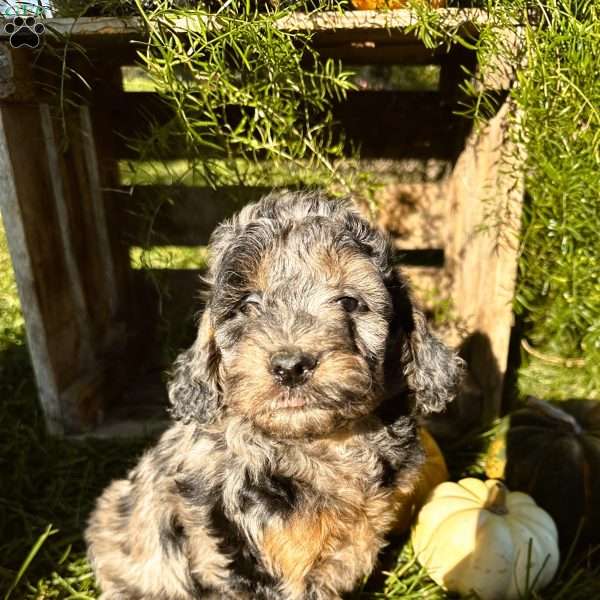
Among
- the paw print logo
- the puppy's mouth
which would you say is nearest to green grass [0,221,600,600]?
the puppy's mouth

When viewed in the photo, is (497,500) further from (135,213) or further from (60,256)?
(60,256)

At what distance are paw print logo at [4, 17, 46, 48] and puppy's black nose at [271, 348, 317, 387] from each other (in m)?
2.09

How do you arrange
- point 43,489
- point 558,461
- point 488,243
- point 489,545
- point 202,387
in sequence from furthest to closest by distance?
point 488,243
point 43,489
point 558,461
point 489,545
point 202,387

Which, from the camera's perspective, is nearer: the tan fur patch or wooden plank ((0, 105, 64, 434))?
the tan fur patch

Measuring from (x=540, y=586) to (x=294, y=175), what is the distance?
2711 millimetres

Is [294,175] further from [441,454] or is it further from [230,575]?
[230,575]

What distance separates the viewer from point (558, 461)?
11.6ft

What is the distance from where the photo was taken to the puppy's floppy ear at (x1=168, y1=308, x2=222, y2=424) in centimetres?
276

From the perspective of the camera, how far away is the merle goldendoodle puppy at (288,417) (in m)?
2.38

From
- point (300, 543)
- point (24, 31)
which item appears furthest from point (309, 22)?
point (300, 543)

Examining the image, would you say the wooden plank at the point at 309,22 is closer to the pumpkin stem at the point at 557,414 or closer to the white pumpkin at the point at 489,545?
the pumpkin stem at the point at 557,414

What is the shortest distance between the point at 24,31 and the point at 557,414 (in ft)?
11.3

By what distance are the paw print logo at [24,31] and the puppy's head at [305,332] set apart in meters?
1.39

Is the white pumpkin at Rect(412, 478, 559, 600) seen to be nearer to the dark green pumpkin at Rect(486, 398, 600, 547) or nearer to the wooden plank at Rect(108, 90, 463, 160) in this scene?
the dark green pumpkin at Rect(486, 398, 600, 547)
